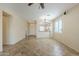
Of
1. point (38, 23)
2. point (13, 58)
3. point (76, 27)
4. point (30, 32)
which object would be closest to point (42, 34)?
point (38, 23)

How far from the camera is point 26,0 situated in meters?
0.86

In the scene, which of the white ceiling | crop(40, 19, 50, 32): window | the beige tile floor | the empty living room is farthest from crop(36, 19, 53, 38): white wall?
the beige tile floor

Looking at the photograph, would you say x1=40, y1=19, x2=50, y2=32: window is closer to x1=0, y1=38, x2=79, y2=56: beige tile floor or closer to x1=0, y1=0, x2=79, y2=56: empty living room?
x1=0, y1=0, x2=79, y2=56: empty living room

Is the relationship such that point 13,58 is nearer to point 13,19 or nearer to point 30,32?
point 13,19

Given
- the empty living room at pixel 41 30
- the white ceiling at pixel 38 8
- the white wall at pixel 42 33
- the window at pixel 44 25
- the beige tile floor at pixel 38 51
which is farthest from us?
the window at pixel 44 25

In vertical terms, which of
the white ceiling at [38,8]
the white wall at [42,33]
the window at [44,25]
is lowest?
the white wall at [42,33]

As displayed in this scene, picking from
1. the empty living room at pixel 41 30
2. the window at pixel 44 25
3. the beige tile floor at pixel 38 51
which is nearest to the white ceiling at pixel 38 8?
the empty living room at pixel 41 30

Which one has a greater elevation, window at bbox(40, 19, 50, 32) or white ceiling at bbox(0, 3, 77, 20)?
white ceiling at bbox(0, 3, 77, 20)

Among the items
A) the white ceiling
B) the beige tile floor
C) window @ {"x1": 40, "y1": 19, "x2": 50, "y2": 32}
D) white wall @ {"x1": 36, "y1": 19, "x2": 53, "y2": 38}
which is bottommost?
the beige tile floor

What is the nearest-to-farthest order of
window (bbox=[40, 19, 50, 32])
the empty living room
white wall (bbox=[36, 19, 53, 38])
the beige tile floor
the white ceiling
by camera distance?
1. the beige tile floor
2. the empty living room
3. the white ceiling
4. white wall (bbox=[36, 19, 53, 38])
5. window (bbox=[40, 19, 50, 32])

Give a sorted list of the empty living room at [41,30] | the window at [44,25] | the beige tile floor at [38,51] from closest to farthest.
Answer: the beige tile floor at [38,51] → the empty living room at [41,30] → the window at [44,25]

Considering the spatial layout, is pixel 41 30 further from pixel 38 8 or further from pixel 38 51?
pixel 38 51

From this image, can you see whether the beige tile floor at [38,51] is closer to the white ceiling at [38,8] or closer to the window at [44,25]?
the white ceiling at [38,8]

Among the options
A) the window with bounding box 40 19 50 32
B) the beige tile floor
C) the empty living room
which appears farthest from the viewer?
the window with bounding box 40 19 50 32
